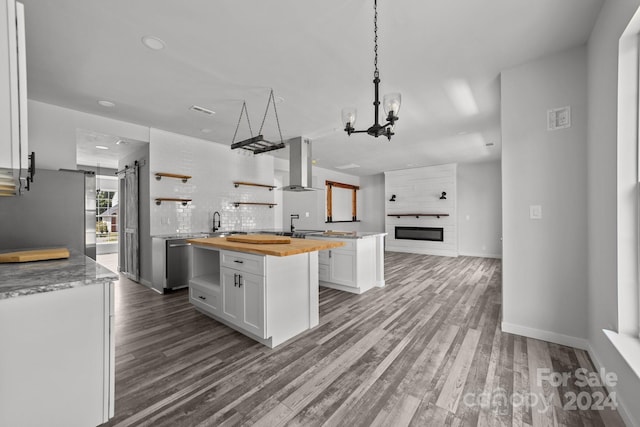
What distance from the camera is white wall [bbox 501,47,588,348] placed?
2.32 m

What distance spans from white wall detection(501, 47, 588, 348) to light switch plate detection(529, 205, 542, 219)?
0.10 ft

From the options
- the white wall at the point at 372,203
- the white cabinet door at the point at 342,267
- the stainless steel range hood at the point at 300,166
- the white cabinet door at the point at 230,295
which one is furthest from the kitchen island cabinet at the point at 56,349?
the white wall at the point at 372,203

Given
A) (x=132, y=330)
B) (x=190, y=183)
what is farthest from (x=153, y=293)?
(x=190, y=183)

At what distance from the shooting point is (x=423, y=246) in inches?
319

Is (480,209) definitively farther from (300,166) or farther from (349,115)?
(349,115)

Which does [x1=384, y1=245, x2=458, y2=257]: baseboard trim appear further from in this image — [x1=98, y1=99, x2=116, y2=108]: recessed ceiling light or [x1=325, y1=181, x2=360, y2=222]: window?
[x1=98, y1=99, x2=116, y2=108]: recessed ceiling light

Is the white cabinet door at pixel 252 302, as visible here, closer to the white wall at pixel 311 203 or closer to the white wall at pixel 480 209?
the white wall at pixel 311 203

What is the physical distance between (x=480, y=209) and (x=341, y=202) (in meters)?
4.27

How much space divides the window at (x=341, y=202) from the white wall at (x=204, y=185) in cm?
296

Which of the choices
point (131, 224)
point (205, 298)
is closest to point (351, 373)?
point (205, 298)

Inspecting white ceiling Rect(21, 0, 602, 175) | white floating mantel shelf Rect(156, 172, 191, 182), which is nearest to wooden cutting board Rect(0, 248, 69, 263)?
white ceiling Rect(21, 0, 602, 175)

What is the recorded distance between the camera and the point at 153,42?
2.26 meters

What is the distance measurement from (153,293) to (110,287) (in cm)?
321

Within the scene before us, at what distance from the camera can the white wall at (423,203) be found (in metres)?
7.62
